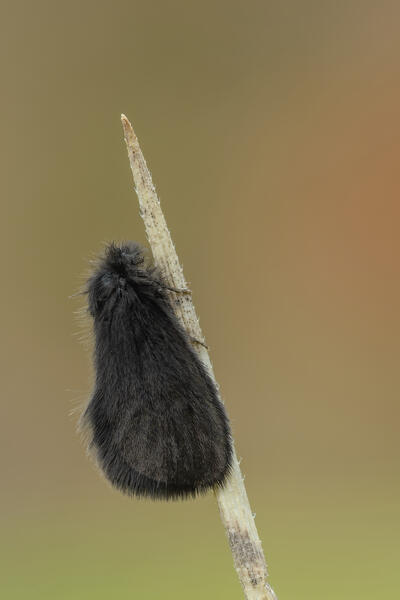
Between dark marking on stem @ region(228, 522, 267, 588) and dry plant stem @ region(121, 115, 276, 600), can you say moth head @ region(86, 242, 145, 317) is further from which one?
dark marking on stem @ region(228, 522, 267, 588)

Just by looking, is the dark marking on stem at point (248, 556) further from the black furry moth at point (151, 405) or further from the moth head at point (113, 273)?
the moth head at point (113, 273)

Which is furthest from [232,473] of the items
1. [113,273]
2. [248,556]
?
[113,273]

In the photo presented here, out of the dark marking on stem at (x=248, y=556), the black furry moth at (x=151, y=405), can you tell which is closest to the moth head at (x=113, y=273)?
the black furry moth at (x=151, y=405)

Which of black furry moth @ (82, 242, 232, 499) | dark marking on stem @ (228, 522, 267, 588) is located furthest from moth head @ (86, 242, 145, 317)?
dark marking on stem @ (228, 522, 267, 588)

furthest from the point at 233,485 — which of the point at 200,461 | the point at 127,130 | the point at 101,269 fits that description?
the point at 127,130

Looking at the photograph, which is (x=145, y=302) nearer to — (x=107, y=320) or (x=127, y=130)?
(x=107, y=320)

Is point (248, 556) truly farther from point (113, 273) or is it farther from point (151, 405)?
point (113, 273)
